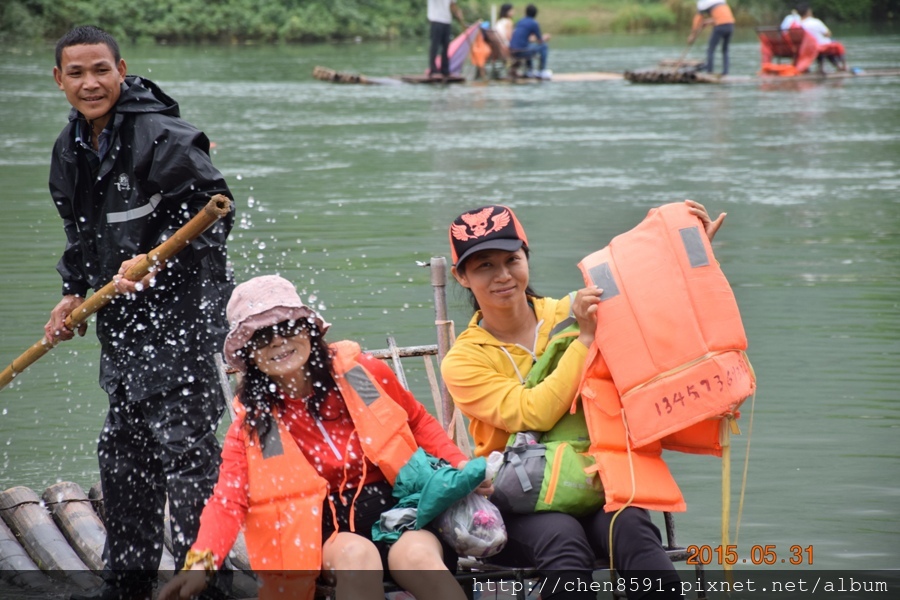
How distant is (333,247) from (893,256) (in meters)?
4.25

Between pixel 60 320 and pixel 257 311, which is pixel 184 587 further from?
pixel 60 320

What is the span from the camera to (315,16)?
4478cm

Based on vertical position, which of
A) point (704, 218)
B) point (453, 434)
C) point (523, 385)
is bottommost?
point (453, 434)

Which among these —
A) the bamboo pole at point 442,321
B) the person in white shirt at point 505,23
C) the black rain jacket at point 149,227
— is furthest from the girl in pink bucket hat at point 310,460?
the person in white shirt at point 505,23

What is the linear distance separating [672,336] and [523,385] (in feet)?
1.66

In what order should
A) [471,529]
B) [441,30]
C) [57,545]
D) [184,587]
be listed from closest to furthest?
[184,587] → [471,529] → [57,545] → [441,30]

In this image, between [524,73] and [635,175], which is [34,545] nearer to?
[635,175]

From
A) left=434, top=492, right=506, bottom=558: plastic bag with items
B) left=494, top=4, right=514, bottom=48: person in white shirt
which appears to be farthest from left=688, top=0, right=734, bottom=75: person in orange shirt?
left=434, top=492, right=506, bottom=558: plastic bag with items

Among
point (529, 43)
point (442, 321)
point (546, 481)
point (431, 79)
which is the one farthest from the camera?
point (529, 43)

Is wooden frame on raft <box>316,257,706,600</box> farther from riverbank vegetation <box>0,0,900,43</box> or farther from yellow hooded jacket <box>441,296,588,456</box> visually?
riverbank vegetation <box>0,0,900,43</box>

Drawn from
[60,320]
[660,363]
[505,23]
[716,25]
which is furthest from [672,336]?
[505,23]

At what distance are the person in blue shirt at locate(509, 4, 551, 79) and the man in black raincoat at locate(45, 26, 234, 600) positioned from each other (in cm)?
2125

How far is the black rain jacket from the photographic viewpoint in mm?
4227

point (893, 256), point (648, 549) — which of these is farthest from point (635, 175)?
point (648, 549)
